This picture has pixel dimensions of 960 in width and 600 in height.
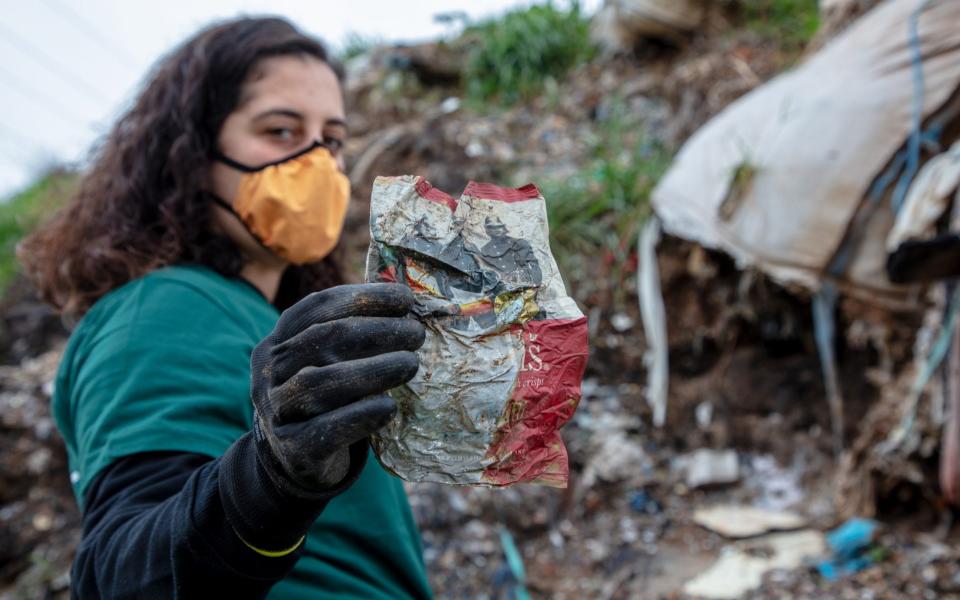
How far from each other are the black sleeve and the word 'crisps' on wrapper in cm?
12

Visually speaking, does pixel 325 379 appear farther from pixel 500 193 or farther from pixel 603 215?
pixel 603 215

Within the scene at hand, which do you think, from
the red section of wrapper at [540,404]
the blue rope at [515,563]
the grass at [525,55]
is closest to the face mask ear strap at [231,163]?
the red section of wrapper at [540,404]

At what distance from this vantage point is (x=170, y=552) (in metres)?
0.68

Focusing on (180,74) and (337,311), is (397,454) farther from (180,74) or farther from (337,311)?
(180,74)

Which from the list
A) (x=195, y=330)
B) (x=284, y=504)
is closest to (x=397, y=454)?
(x=284, y=504)

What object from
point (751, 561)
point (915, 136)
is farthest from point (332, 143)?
point (751, 561)

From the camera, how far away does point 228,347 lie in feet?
2.99

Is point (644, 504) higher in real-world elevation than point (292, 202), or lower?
lower

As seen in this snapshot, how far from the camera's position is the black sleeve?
25.8 inches

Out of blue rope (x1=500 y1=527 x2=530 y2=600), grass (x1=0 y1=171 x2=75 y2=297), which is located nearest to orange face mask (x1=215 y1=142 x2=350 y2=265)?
blue rope (x1=500 y1=527 x2=530 y2=600)

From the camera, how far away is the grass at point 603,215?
12.3 ft

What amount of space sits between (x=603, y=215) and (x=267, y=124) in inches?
120

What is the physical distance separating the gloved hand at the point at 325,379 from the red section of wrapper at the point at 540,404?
152mm

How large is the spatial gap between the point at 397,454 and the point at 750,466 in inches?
114
